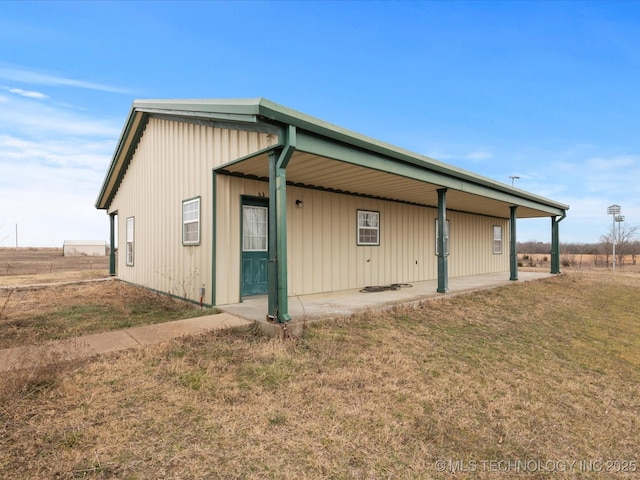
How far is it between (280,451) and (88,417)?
1508 mm

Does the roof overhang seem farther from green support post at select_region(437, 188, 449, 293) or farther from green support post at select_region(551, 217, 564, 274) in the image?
green support post at select_region(551, 217, 564, 274)

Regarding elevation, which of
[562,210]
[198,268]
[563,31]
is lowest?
[198,268]

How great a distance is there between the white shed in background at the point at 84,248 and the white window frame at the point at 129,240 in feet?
107

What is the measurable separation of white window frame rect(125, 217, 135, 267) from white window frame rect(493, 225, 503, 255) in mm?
14365

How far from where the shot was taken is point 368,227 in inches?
377

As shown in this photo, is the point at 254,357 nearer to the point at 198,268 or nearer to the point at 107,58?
the point at 198,268

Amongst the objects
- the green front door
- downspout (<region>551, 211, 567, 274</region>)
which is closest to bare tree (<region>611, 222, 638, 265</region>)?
downspout (<region>551, 211, 567, 274</region>)

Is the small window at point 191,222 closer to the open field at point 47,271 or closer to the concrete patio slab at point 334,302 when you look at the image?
the concrete patio slab at point 334,302

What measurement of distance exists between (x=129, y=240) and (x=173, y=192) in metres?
3.92

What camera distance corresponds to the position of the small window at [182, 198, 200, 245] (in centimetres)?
688

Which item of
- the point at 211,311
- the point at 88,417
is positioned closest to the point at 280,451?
the point at 88,417

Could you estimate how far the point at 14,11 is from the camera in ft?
23.0

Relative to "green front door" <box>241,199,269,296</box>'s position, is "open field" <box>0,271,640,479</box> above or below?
below

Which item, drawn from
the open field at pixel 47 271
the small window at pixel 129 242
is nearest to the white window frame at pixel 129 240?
the small window at pixel 129 242
